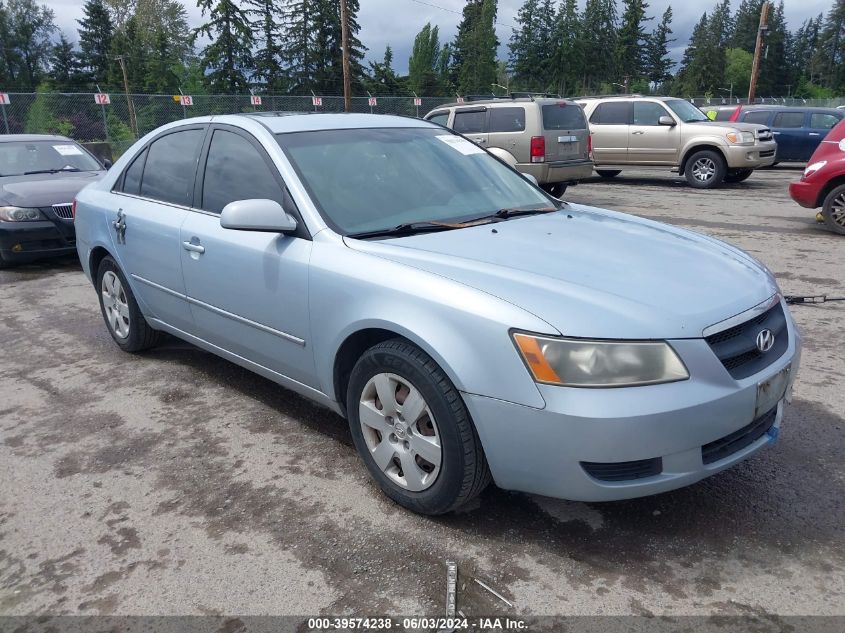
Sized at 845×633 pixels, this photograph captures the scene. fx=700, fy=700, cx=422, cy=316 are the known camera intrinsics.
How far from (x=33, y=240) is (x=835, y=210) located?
980cm

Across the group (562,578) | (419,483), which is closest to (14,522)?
(419,483)

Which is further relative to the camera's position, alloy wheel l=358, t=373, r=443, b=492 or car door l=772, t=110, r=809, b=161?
car door l=772, t=110, r=809, b=161

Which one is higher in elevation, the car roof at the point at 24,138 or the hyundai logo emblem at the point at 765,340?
the car roof at the point at 24,138

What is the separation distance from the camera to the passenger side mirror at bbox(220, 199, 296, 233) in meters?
3.18

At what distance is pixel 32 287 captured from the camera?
295 inches

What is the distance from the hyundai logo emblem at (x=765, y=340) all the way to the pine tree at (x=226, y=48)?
52.3 meters

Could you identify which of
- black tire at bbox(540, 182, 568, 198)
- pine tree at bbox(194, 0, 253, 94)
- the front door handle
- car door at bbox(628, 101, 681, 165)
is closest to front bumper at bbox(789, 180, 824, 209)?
black tire at bbox(540, 182, 568, 198)

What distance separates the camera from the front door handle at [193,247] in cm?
383

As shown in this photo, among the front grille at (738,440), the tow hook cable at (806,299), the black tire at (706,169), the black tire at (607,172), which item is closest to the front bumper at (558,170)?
the black tire at (706,169)

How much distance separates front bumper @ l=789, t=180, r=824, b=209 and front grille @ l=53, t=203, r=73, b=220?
8.94 m

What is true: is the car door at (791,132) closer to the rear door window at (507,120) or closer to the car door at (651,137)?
the car door at (651,137)

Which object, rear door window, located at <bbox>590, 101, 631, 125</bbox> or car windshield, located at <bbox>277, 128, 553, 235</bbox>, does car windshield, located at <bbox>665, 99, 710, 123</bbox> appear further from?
car windshield, located at <bbox>277, 128, 553, 235</bbox>

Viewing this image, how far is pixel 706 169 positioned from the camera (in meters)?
14.6

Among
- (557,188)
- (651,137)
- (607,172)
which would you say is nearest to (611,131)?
(651,137)
